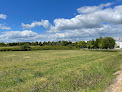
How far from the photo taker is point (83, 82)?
6801mm

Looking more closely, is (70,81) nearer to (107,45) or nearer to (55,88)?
(55,88)

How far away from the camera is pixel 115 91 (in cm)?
562

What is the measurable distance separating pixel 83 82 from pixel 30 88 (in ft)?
12.1

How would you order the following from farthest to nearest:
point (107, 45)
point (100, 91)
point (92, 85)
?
point (107, 45) < point (92, 85) < point (100, 91)

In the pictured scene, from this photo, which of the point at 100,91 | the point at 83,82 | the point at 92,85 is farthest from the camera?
the point at 83,82

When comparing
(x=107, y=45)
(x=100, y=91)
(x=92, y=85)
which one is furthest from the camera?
(x=107, y=45)

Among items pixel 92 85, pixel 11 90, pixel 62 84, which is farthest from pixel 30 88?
pixel 92 85

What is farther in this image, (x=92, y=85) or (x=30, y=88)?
→ (x=92, y=85)

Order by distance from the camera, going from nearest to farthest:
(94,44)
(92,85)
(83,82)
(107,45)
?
(92,85) < (83,82) < (107,45) < (94,44)

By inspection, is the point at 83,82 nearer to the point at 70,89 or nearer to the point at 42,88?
the point at 70,89

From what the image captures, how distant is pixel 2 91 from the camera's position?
5676mm

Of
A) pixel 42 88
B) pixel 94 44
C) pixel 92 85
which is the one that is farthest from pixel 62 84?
pixel 94 44

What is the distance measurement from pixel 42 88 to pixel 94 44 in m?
60.4

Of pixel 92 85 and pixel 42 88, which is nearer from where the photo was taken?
pixel 42 88
